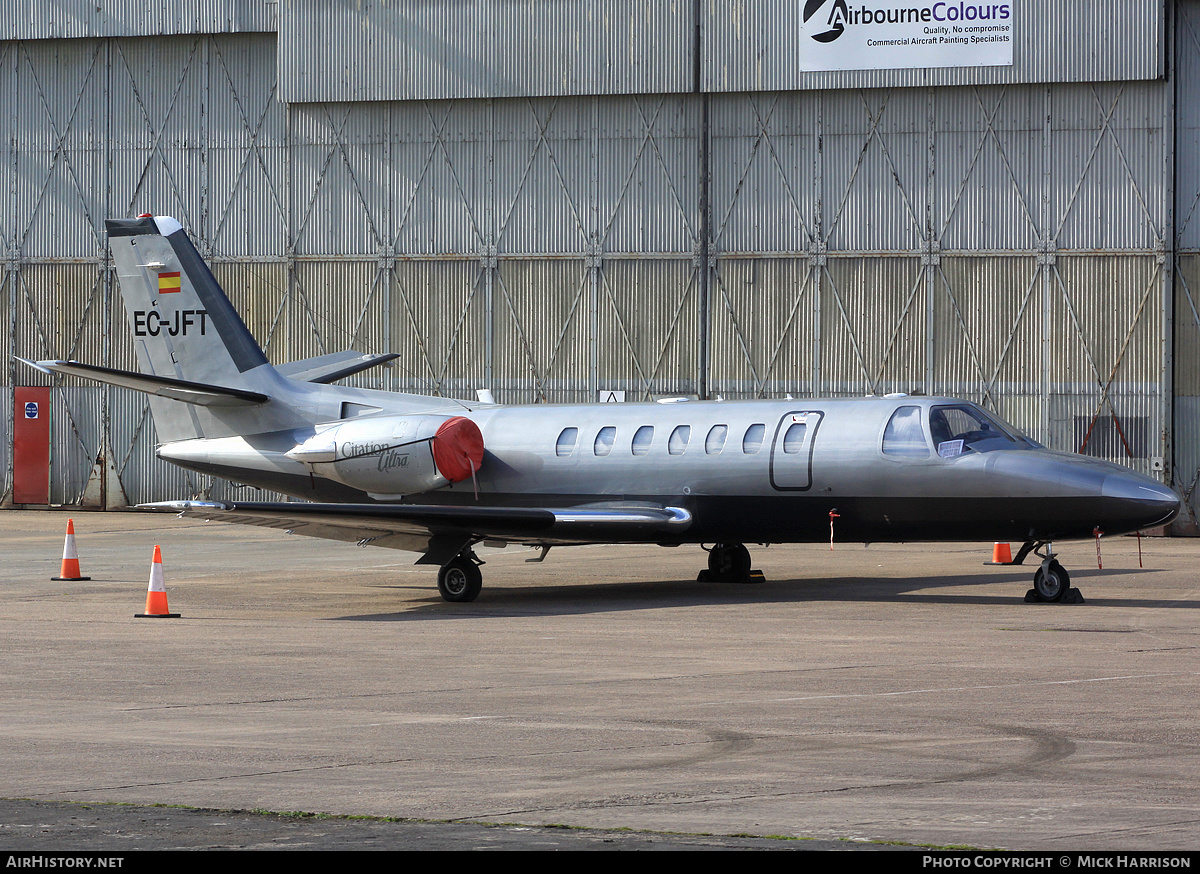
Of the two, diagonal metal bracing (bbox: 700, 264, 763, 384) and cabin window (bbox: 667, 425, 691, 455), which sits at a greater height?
diagonal metal bracing (bbox: 700, 264, 763, 384)

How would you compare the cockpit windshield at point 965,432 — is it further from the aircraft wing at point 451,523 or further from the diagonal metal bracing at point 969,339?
the diagonal metal bracing at point 969,339

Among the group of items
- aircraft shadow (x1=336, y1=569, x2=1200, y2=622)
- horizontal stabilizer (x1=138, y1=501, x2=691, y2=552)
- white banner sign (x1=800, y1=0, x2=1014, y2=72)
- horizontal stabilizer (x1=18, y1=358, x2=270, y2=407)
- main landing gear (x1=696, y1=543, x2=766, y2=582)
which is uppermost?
white banner sign (x1=800, y1=0, x2=1014, y2=72)

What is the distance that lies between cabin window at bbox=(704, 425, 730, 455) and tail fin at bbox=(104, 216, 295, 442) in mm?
6989

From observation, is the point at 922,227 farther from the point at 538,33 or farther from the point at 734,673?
the point at 734,673

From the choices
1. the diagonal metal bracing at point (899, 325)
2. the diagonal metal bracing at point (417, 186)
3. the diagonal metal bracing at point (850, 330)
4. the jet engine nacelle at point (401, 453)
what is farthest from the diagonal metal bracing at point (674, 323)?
the jet engine nacelle at point (401, 453)

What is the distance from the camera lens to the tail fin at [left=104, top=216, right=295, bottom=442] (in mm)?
23875

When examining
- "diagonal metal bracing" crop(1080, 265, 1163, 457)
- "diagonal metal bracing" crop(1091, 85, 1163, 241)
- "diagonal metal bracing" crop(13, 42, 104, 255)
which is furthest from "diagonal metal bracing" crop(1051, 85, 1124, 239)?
"diagonal metal bracing" crop(13, 42, 104, 255)

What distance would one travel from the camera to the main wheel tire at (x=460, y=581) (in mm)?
20000

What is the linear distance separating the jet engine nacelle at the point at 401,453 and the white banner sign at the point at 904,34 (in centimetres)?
1756

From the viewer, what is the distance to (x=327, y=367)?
82.7 feet

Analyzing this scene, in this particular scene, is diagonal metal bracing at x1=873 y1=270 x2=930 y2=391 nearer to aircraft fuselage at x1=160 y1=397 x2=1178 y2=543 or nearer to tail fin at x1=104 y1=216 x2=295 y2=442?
aircraft fuselage at x1=160 y1=397 x2=1178 y2=543

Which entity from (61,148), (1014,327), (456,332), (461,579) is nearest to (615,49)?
(456,332)

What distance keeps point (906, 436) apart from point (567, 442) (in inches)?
192

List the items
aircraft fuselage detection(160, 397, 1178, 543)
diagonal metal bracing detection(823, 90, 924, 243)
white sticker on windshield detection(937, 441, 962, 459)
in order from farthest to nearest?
1. diagonal metal bracing detection(823, 90, 924, 243)
2. white sticker on windshield detection(937, 441, 962, 459)
3. aircraft fuselage detection(160, 397, 1178, 543)
